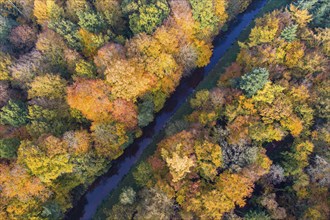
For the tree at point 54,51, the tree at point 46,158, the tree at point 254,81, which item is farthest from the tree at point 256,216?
the tree at point 54,51

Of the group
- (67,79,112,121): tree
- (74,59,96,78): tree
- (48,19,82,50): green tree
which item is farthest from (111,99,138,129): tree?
(48,19,82,50): green tree

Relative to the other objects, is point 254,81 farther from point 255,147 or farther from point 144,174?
point 144,174

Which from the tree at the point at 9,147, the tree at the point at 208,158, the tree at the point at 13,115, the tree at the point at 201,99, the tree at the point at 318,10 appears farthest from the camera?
the tree at the point at 318,10

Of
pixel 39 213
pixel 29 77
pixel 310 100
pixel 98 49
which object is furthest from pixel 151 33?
pixel 39 213

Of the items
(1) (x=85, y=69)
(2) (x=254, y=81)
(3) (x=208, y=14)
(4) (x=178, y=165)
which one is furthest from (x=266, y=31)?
(1) (x=85, y=69)

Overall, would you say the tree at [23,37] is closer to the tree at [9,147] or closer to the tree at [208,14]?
the tree at [9,147]

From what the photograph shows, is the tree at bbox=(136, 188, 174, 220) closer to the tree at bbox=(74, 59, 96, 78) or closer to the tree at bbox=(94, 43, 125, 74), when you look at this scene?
the tree at bbox=(94, 43, 125, 74)

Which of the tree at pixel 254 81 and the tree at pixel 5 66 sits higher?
the tree at pixel 5 66
